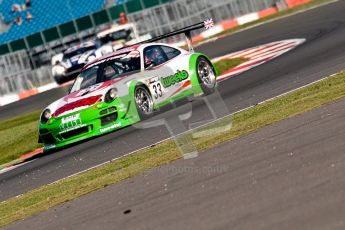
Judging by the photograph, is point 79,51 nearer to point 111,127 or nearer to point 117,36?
point 117,36

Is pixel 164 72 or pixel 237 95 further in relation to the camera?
pixel 164 72

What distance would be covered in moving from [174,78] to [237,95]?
1.06 meters

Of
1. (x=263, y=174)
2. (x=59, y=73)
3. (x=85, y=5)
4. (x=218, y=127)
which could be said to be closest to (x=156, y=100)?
(x=218, y=127)

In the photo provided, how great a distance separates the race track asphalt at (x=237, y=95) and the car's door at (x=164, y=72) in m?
0.32

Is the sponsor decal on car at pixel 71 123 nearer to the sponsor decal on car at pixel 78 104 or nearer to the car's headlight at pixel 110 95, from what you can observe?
the sponsor decal on car at pixel 78 104

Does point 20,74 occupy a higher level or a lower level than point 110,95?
lower

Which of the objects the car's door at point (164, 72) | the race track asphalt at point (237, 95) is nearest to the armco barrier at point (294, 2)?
the race track asphalt at point (237, 95)

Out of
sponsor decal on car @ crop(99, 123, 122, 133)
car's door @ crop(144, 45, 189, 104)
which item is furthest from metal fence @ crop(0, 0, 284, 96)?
sponsor decal on car @ crop(99, 123, 122, 133)

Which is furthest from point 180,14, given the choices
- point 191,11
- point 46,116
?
point 46,116

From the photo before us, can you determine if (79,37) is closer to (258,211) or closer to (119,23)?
(119,23)

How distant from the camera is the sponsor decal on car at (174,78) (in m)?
13.6

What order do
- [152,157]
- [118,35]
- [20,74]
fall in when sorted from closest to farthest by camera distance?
[152,157], [20,74], [118,35]

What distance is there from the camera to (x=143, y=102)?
42.3 feet

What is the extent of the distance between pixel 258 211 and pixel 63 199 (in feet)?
9.74
